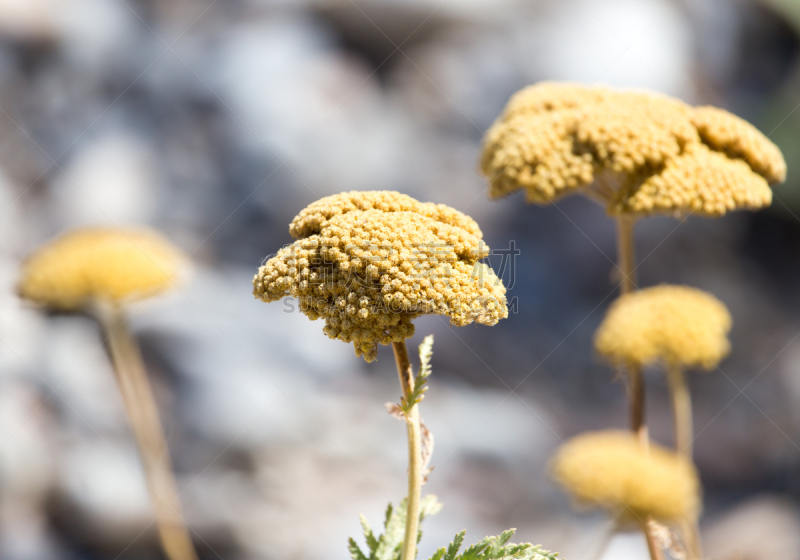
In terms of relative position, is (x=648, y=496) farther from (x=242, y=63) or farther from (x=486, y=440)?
(x=242, y=63)

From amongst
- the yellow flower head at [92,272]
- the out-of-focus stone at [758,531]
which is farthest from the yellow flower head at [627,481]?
the out-of-focus stone at [758,531]

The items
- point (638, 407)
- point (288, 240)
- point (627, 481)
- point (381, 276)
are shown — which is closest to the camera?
point (381, 276)

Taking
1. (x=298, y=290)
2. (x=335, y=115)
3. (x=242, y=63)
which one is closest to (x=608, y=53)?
(x=335, y=115)

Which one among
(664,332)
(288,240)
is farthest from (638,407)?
(288,240)

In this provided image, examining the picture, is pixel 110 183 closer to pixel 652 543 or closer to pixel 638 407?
pixel 638 407

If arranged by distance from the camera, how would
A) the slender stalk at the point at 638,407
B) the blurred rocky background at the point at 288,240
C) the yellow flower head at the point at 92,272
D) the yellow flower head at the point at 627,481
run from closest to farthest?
1. the yellow flower head at the point at 627,481
2. the slender stalk at the point at 638,407
3. the yellow flower head at the point at 92,272
4. the blurred rocky background at the point at 288,240

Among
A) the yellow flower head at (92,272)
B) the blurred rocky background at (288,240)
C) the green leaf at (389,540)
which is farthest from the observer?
the blurred rocky background at (288,240)

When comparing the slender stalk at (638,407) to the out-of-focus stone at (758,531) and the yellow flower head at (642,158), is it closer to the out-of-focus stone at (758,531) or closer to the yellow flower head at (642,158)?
the yellow flower head at (642,158)
